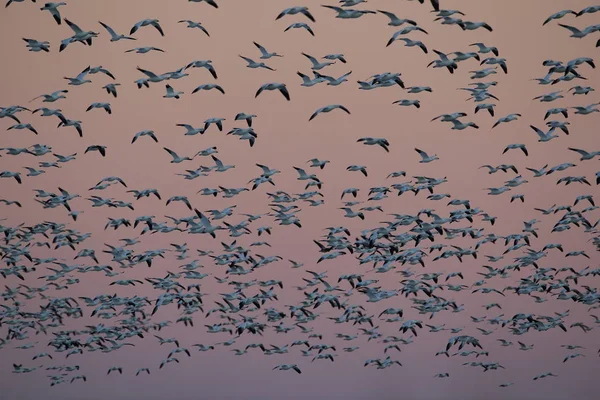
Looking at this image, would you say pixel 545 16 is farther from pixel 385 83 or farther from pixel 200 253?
pixel 200 253

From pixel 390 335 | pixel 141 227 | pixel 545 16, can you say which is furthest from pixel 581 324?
pixel 141 227

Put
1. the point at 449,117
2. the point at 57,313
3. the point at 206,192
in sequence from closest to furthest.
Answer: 1. the point at 449,117
2. the point at 206,192
3. the point at 57,313

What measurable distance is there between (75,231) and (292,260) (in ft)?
17.3

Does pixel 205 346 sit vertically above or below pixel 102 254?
below

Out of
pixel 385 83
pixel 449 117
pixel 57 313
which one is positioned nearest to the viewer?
pixel 385 83

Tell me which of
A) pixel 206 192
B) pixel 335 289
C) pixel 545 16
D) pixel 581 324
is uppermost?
pixel 545 16

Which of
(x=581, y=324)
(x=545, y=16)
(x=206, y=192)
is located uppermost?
(x=545, y=16)

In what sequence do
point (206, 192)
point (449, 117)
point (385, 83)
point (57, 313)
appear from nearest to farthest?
point (385, 83) → point (449, 117) → point (206, 192) → point (57, 313)

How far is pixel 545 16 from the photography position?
2058 cm

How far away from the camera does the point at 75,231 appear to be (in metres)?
20.8

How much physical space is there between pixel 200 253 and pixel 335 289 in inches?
133

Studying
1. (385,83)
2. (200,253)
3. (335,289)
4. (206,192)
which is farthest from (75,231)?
(385,83)

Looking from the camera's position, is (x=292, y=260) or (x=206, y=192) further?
(x=292, y=260)

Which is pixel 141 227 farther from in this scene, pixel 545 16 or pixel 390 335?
pixel 545 16
